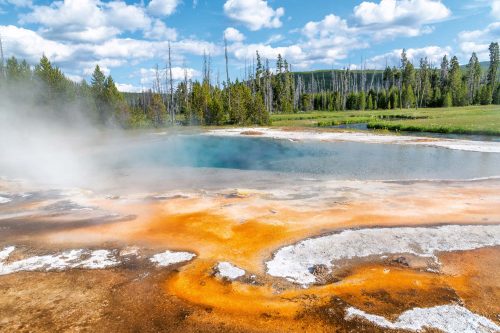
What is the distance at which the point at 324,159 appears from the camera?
81.9 feet

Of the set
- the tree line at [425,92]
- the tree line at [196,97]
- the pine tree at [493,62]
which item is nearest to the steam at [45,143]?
the tree line at [196,97]

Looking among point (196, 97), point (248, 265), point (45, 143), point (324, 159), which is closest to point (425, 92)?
point (196, 97)

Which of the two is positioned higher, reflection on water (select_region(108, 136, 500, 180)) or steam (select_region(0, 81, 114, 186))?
steam (select_region(0, 81, 114, 186))

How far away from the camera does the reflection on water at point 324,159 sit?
66.6 feet

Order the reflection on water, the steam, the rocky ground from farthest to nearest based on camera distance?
the steam → the reflection on water → the rocky ground

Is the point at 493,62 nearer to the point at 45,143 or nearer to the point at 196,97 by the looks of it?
the point at 196,97

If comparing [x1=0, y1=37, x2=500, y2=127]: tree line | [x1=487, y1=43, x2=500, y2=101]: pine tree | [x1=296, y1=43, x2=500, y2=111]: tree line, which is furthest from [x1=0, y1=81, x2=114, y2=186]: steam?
[x1=487, y1=43, x2=500, y2=101]: pine tree

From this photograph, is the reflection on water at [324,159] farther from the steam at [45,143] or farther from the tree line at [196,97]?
the tree line at [196,97]

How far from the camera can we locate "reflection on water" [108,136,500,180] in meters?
20.3

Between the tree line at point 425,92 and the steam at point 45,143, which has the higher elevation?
the tree line at point 425,92

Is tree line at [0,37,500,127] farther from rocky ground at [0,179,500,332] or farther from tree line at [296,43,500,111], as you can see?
rocky ground at [0,179,500,332]

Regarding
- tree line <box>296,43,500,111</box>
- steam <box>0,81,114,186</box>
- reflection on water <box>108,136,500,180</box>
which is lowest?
reflection on water <box>108,136,500,180</box>

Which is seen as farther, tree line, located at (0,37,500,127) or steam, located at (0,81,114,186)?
tree line, located at (0,37,500,127)

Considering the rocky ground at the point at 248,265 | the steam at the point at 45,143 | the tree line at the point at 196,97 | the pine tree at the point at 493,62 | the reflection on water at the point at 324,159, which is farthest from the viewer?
the pine tree at the point at 493,62
